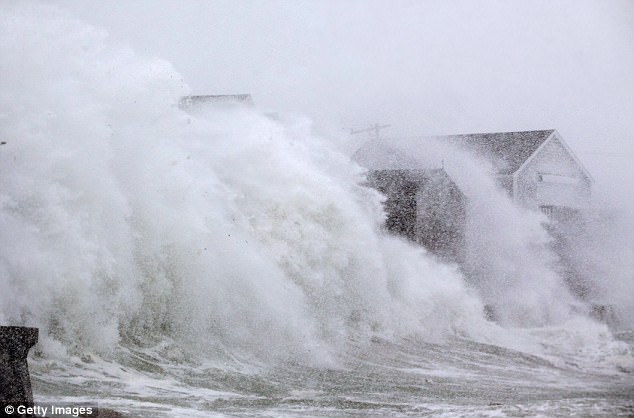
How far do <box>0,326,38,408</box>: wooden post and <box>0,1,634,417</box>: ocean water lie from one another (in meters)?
1.40

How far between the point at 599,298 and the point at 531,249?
6.64 feet

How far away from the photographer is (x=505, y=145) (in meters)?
18.4

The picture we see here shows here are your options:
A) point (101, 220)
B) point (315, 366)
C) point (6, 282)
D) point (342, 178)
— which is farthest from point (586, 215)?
point (6, 282)

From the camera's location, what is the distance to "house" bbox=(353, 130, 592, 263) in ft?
53.6

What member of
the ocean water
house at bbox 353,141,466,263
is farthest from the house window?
the ocean water

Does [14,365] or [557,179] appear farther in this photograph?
[557,179]

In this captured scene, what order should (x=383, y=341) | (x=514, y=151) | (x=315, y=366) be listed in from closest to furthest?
(x=315, y=366)
(x=383, y=341)
(x=514, y=151)

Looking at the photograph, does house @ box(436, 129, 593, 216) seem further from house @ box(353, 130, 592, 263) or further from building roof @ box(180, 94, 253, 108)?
building roof @ box(180, 94, 253, 108)

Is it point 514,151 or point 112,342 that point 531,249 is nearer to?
point 514,151

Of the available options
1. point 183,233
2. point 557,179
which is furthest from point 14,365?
point 557,179

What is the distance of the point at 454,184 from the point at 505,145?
8.51 ft

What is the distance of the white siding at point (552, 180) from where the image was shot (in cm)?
1723

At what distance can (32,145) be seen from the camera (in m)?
7.11
